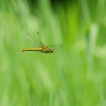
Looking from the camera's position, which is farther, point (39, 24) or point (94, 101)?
point (39, 24)

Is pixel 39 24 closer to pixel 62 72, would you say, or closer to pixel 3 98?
pixel 62 72

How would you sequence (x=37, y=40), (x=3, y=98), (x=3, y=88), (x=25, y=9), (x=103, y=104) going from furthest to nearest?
(x=25, y=9) → (x=37, y=40) → (x=3, y=88) → (x=3, y=98) → (x=103, y=104)

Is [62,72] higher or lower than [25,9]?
lower

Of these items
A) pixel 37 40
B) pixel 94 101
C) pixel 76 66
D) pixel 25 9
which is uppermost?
pixel 25 9

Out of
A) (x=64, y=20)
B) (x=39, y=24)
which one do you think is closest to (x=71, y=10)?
(x=64, y=20)

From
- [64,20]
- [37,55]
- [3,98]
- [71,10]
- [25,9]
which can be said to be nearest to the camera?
[3,98]

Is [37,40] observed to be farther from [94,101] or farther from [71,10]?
[71,10]

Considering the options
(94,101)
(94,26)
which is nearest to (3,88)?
(94,101)
